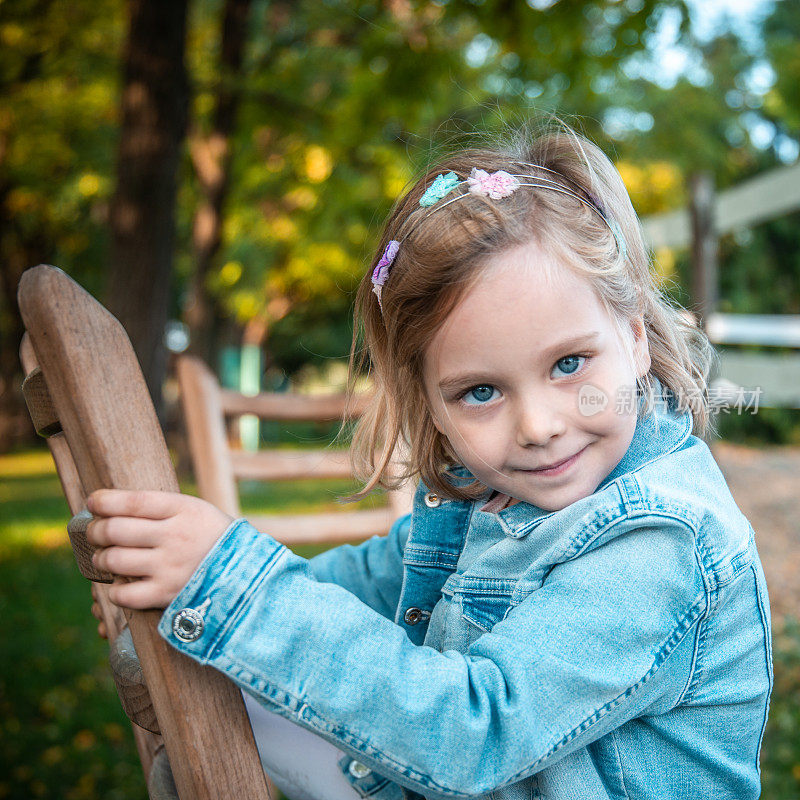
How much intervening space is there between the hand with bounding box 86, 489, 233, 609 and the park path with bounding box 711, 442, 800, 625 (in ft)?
8.86

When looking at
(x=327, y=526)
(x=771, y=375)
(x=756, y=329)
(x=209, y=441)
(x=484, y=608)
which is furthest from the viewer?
(x=756, y=329)

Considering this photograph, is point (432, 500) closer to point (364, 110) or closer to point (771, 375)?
point (364, 110)

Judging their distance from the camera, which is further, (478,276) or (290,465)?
(290,465)

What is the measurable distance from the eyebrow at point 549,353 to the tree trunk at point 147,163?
3.77m

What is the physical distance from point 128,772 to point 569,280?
3.03 metres

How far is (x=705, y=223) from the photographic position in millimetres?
5855

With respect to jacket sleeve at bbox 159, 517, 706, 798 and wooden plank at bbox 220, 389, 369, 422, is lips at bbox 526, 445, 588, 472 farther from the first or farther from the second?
wooden plank at bbox 220, 389, 369, 422

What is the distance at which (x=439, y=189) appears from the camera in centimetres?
123

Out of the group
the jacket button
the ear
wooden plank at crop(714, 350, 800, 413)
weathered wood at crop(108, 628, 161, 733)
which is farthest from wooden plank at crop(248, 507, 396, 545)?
wooden plank at crop(714, 350, 800, 413)

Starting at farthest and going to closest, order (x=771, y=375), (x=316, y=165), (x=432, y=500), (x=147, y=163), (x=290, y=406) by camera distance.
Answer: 1. (x=316, y=165)
2. (x=771, y=375)
3. (x=147, y=163)
4. (x=290, y=406)
5. (x=432, y=500)

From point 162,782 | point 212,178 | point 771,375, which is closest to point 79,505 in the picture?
point 162,782

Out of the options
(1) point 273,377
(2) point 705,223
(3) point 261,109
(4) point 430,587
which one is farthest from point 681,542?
(1) point 273,377

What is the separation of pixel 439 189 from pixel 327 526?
4.31 feet

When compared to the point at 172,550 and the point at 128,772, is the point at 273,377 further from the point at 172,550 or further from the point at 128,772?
the point at 172,550
